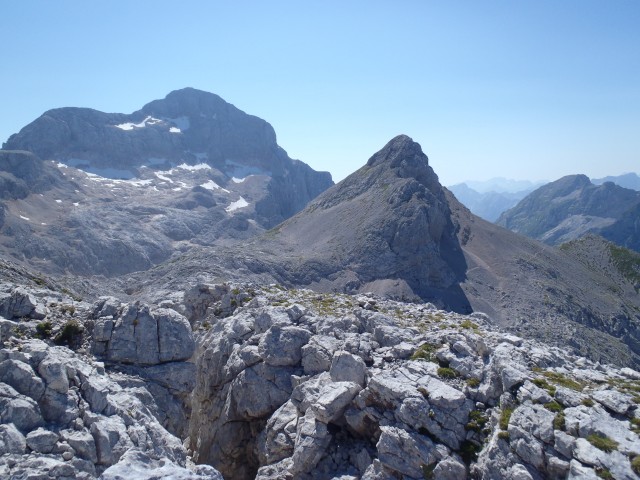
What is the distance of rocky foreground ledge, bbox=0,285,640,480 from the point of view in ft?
67.2

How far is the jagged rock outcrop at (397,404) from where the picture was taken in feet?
74.5

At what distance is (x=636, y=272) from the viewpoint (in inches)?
7126

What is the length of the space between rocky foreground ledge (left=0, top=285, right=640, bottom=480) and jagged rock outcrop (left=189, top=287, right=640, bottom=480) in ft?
0.27

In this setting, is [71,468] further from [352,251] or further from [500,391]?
[352,251]

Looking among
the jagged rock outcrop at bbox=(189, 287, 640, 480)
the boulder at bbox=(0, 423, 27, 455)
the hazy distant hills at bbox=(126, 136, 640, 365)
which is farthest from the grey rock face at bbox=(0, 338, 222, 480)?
the hazy distant hills at bbox=(126, 136, 640, 365)

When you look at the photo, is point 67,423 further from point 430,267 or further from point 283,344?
point 430,267

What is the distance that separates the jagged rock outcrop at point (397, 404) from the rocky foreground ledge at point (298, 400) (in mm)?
83

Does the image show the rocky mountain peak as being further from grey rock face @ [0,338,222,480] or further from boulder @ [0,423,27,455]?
boulder @ [0,423,27,455]

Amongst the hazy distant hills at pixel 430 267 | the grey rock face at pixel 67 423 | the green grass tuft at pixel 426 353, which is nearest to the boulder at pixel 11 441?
the grey rock face at pixel 67 423

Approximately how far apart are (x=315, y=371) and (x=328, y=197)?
166 meters

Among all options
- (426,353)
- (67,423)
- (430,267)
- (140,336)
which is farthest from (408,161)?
(67,423)

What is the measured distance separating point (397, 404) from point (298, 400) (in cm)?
733

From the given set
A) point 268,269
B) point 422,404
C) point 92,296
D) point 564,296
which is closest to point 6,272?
point 422,404

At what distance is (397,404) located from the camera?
27.5 metres
